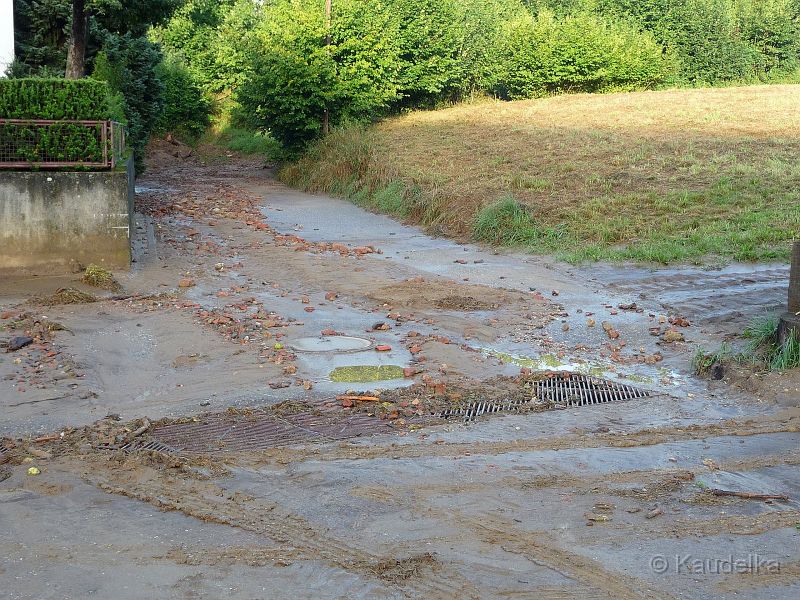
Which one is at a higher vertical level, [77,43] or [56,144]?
[77,43]

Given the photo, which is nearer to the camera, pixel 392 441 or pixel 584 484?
pixel 584 484

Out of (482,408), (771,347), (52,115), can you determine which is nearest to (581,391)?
(482,408)

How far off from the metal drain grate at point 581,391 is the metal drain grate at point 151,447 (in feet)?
10.1

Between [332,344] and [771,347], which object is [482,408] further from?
[771,347]

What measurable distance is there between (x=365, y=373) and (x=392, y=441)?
1.68m

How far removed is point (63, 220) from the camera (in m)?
12.4

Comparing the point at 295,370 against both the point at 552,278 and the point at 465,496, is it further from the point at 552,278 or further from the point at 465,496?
the point at 552,278

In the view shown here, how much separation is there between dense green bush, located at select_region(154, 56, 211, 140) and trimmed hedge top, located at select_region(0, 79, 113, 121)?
950 inches

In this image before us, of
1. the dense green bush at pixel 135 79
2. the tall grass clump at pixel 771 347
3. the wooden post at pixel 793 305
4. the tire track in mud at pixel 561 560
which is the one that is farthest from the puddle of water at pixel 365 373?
the dense green bush at pixel 135 79

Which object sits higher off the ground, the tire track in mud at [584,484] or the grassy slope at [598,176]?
the grassy slope at [598,176]

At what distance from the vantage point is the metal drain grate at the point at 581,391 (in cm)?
762

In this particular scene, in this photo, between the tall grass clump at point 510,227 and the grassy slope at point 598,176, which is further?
the tall grass clump at point 510,227

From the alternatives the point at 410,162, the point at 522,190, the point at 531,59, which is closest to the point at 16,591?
the point at 522,190

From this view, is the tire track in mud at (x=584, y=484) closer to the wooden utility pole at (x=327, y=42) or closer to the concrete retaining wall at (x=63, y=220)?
the concrete retaining wall at (x=63, y=220)
